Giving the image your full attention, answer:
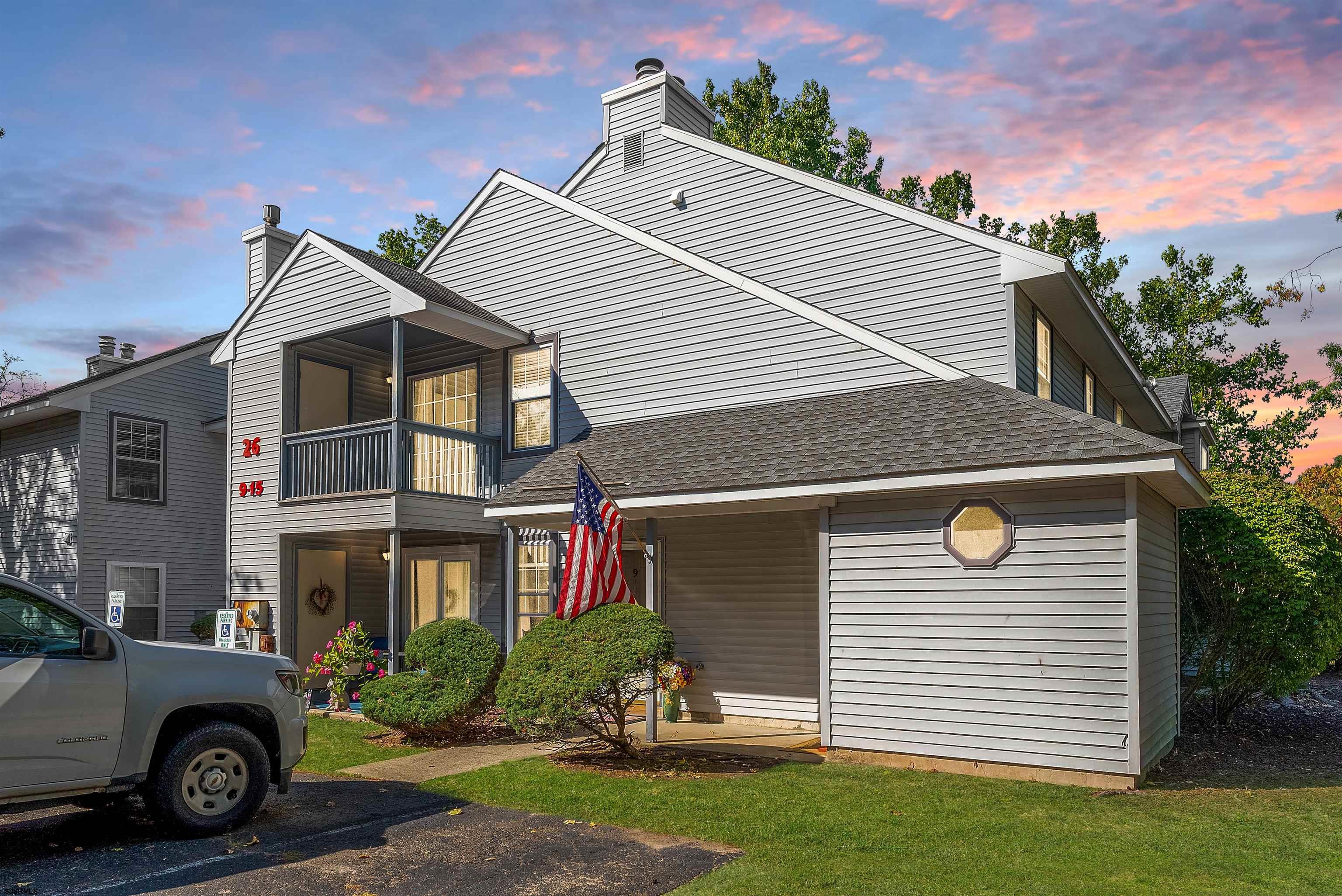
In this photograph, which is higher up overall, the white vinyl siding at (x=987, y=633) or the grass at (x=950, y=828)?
the white vinyl siding at (x=987, y=633)

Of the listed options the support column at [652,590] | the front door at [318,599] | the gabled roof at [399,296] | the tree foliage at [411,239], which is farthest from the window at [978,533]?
the tree foliage at [411,239]

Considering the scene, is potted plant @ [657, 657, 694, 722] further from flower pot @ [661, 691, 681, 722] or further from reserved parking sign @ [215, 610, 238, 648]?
reserved parking sign @ [215, 610, 238, 648]

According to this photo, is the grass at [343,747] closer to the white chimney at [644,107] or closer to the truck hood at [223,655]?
the truck hood at [223,655]

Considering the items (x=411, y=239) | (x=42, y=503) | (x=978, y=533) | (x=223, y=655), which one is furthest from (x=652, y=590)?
(x=411, y=239)

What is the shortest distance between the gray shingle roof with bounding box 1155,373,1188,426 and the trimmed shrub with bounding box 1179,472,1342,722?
7456 mm

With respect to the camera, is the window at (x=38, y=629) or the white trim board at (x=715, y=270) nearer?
the window at (x=38, y=629)

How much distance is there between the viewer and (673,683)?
9.99 metres

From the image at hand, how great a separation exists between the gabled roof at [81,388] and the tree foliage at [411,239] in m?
11.3

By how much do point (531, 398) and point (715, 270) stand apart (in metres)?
3.68

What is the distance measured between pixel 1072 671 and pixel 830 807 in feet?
8.93

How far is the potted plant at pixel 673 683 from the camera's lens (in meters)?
9.89

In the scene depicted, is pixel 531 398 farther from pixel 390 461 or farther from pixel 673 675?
pixel 673 675

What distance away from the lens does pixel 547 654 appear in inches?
381

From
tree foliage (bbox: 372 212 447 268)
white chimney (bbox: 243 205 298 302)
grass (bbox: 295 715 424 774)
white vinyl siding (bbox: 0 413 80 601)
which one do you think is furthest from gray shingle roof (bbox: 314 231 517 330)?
tree foliage (bbox: 372 212 447 268)
